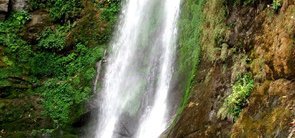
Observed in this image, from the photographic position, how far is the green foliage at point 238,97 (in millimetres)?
9266

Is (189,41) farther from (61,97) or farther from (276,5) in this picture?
(61,97)

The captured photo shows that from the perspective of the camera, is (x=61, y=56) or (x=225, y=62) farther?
(x=61, y=56)

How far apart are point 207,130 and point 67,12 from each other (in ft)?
40.2

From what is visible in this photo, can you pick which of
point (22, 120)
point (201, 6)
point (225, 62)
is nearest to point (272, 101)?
point (225, 62)

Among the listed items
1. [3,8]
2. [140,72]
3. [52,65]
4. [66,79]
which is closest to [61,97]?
[66,79]

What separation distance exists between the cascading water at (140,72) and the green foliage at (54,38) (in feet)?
8.19

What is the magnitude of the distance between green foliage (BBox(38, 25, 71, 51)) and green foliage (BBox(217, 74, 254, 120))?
37.6ft

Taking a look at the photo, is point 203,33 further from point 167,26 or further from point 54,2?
point 54,2

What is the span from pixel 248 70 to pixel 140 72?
272 inches

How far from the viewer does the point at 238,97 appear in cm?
937

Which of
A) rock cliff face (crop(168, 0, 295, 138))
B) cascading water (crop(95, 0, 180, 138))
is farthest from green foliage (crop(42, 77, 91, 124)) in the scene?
rock cliff face (crop(168, 0, 295, 138))

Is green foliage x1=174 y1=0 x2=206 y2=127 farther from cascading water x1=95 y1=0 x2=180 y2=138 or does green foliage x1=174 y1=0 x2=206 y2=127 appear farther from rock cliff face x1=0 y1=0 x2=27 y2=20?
rock cliff face x1=0 y1=0 x2=27 y2=20

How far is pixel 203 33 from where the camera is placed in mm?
13352

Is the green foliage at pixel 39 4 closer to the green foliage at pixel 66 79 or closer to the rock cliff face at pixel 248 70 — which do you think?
the green foliage at pixel 66 79
